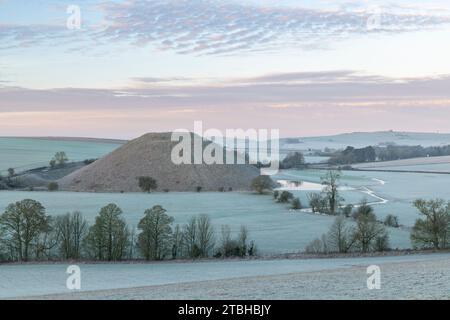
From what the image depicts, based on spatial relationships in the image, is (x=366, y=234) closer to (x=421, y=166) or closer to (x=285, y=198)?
(x=285, y=198)

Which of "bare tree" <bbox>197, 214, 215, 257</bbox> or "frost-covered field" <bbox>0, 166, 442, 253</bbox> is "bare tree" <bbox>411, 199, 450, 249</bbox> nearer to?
"frost-covered field" <bbox>0, 166, 442, 253</bbox>

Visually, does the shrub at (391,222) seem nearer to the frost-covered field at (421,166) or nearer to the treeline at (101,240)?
the treeline at (101,240)

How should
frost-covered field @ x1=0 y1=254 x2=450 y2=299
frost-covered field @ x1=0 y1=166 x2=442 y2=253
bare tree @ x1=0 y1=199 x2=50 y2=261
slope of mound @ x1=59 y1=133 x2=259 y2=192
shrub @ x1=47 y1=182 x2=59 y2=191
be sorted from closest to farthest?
frost-covered field @ x1=0 y1=254 x2=450 y2=299 < bare tree @ x1=0 y1=199 x2=50 y2=261 < frost-covered field @ x1=0 y1=166 x2=442 y2=253 < shrub @ x1=47 y1=182 x2=59 y2=191 < slope of mound @ x1=59 y1=133 x2=259 y2=192

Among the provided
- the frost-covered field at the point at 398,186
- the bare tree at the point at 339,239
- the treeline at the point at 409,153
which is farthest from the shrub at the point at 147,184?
the treeline at the point at 409,153

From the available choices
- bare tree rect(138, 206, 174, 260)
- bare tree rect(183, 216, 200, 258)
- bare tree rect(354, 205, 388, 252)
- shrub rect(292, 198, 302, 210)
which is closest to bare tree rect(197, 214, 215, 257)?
bare tree rect(183, 216, 200, 258)

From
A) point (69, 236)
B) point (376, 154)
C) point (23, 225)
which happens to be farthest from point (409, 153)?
point (23, 225)

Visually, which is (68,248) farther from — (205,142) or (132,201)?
(205,142)
